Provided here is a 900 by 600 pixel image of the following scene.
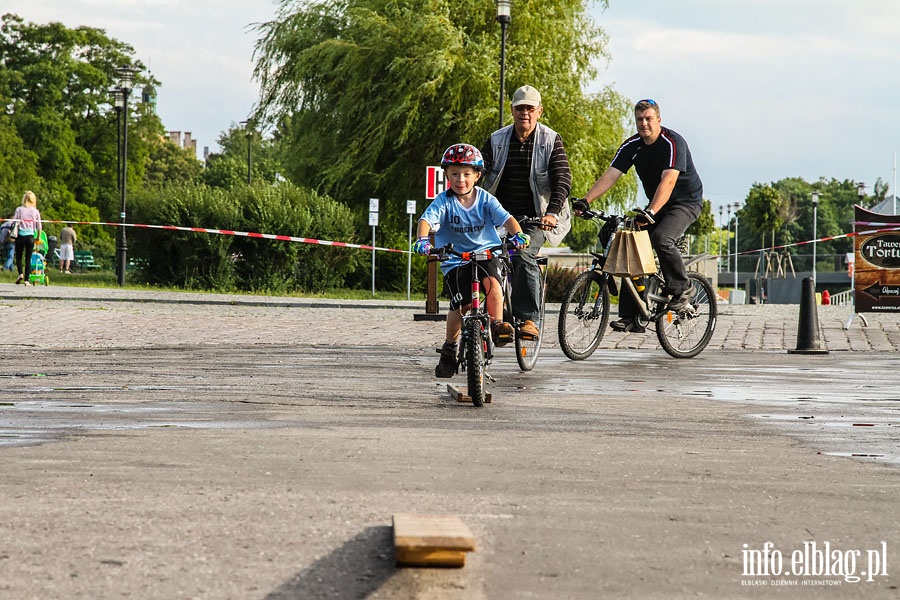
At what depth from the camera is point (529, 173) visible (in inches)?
408

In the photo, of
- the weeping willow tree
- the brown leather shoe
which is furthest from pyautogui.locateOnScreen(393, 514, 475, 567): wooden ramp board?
the weeping willow tree

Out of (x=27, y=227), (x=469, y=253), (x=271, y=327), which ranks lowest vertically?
(x=271, y=327)

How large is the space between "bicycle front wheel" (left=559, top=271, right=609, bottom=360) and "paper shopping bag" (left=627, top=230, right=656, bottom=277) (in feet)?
1.01

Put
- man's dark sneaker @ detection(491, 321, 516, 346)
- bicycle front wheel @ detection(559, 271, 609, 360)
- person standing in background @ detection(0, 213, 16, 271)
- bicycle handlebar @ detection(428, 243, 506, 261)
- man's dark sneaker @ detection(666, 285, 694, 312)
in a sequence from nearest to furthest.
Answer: bicycle handlebar @ detection(428, 243, 506, 261), man's dark sneaker @ detection(491, 321, 516, 346), bicycle front wheel @ detection(559, 271, 609, 360), man's dark sneaker @ detection(666, 285, 694, 312), person standing in background @ detection(0, 213, 16, 271)

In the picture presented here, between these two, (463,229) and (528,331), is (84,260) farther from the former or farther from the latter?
(463,229)

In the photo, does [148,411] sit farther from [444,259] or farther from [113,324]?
[113,324]

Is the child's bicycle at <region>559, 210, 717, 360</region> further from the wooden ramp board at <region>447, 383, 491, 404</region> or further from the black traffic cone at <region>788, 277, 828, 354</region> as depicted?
the wooden ramp board at <region>447, 383, 491, 404</region>

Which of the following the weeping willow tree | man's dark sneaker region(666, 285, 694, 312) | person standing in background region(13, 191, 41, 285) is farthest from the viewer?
the weeping willow tree

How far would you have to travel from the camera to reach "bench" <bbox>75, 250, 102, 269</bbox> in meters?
50.8

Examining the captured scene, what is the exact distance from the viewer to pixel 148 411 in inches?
283

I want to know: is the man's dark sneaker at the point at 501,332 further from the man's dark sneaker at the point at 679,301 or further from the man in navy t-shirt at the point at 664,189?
the man's dark sneaker at the point at 679,301

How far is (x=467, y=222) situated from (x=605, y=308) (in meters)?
3.18

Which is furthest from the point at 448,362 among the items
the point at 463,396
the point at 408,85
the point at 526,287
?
the point at 408,85

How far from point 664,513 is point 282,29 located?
35.3m
